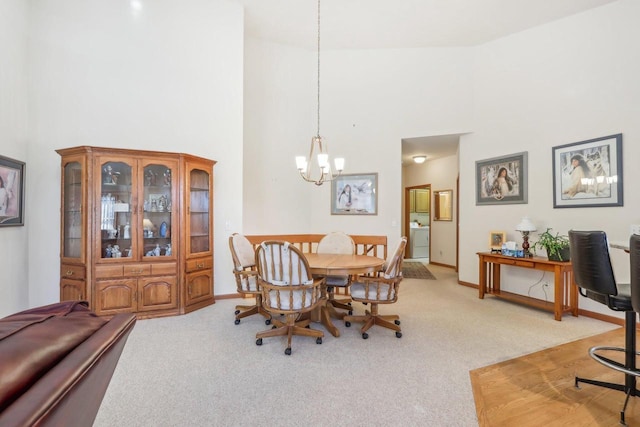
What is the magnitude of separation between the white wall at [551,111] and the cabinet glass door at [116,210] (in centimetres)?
505

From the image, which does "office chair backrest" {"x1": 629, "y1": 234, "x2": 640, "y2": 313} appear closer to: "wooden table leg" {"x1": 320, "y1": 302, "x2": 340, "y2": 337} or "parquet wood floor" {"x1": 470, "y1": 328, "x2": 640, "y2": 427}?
"parquet wood floor" {"x1": 470, "y1": 328, "x2": 640, "y2": 427}

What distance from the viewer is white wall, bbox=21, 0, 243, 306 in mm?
3518

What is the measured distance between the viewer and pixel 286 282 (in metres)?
2.59

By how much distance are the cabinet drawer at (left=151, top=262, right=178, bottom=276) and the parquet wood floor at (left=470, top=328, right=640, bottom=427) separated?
125 inches

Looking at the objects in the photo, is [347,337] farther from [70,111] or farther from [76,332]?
[70,111]

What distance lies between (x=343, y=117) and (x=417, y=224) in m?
4.91

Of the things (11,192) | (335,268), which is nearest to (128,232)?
(11,192)

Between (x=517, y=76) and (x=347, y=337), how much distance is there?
14.5 feet

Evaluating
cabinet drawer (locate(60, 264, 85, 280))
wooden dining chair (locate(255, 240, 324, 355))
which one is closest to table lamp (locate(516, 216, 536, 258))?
wooden dining chair (locate(255, 240, 324, 355))

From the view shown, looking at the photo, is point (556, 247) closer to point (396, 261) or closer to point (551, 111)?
A: point (551, 111)

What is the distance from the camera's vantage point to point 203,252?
3879mm

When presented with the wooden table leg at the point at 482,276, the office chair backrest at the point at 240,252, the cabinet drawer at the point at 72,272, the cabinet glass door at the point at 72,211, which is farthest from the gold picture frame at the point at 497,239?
the cabinet glass door at the point at 72,211

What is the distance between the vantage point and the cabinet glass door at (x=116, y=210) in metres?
3.34

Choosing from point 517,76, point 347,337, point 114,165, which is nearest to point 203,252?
point 114,165
